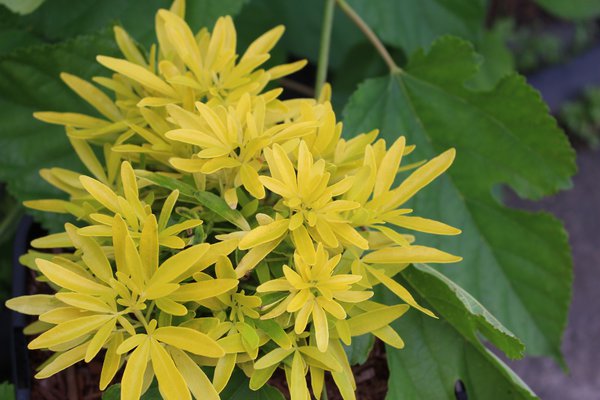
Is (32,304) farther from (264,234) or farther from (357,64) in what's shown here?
(357,64)

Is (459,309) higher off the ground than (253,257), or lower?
lower

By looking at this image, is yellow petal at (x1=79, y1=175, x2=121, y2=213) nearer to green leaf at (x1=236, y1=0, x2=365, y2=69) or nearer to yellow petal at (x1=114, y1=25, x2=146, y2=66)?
yellow petal at (x1=114, y1=25, x2=146, y2=66)

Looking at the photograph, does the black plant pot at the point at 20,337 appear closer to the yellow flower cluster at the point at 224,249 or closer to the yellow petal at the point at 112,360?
the yellow flower cluster at the point at 224,249

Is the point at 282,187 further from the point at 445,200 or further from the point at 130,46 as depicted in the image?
the point at 445,200

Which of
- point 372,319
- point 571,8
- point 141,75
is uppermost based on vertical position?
point 141,75

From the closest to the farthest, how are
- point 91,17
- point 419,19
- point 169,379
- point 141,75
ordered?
1. point 169,379
2. point 141,75
3. point 91,17
4. point 419,19

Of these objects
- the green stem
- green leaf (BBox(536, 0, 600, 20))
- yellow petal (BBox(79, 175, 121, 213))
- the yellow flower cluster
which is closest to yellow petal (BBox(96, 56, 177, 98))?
the yellow flower cluster

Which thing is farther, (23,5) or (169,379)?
(23,5)

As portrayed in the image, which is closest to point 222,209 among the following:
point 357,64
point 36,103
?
point 36,103
